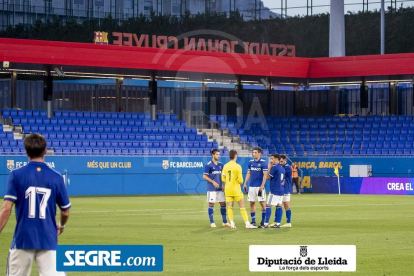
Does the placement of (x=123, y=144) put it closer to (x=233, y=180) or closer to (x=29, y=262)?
(x=233, y=180)

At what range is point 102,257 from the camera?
31.8ft

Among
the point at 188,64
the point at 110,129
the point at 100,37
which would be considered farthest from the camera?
the point at 188,64

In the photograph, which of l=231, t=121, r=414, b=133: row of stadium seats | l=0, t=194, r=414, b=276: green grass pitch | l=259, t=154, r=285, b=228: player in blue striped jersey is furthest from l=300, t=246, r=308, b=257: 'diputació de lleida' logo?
l=231, t=121, r=414, b=133: row of stadium seats

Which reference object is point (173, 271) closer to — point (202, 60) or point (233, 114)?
point (202, 60)

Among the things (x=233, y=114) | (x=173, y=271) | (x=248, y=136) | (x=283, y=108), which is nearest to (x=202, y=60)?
(x=248, y=136)

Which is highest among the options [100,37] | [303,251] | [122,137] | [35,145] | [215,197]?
[100,37]

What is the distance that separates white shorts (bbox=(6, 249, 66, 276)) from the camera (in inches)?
361

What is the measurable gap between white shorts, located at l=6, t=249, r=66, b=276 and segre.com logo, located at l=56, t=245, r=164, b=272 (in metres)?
0.38

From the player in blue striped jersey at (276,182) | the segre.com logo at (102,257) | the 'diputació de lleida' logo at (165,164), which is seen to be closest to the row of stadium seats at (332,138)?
the 'diputació de lleida' logo at (165,164)

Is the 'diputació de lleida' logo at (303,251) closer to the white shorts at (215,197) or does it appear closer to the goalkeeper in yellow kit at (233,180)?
the goalkeeper in yellow kit at (233,180)

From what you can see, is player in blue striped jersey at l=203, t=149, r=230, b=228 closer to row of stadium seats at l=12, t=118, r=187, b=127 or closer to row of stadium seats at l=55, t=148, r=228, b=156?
row of stadium seats at l=55, t=148, r=228, b=156

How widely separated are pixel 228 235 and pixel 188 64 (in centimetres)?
3461

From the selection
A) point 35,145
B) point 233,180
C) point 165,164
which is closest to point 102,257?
point 35,145

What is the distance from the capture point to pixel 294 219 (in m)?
27.2
